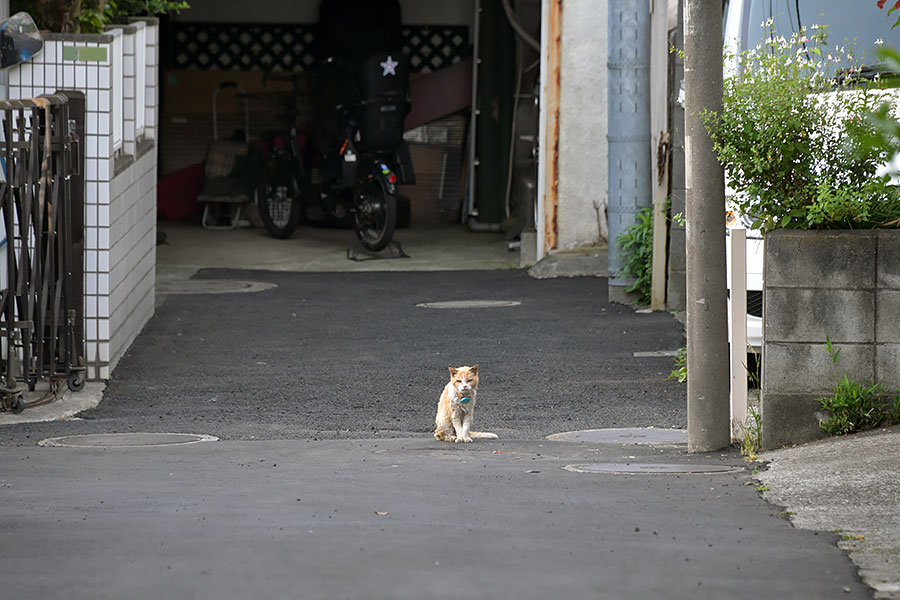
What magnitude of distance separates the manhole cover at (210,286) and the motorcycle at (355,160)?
217 centimetres

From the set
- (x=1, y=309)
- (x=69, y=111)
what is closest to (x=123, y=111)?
(x=69, y=111)

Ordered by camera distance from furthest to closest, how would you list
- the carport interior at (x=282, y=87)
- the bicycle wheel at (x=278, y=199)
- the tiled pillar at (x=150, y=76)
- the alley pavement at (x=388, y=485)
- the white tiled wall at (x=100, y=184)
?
the carport interior at (x=282, y=87) < the bicycle wheel at (x=278, y=199) < the tiled pillar at (x=150, y=76) < the white tiled wall at (x=100, y=184) < the alley pavement at (x=388, y=485)

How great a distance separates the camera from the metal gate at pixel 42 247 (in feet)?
26.0

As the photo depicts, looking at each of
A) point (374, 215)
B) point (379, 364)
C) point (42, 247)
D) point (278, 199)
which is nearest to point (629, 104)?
point (379, 364)

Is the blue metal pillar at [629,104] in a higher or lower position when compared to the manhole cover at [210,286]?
higher

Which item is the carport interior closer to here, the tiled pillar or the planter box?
the tiled pillar

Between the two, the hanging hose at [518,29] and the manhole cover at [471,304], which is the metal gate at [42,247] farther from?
the hanging hose at [518,29]

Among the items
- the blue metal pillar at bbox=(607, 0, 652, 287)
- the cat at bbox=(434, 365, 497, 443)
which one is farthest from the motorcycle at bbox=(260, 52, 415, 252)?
the cat at bbox=(434, 365, 497, 443)

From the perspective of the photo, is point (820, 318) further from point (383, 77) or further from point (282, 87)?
point (282, 87)

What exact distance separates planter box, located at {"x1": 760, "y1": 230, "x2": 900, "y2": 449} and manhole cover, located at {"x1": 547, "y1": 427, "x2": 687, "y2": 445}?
0.82 meters

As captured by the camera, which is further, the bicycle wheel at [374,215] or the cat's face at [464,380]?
the bicycle wheel at [374,215]

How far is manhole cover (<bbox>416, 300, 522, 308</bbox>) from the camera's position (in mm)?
12789

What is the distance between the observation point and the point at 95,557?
4.18 meters

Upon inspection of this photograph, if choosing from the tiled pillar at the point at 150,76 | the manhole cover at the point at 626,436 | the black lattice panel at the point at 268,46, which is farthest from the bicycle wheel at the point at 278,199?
the manhole cover at the point at 626,436
